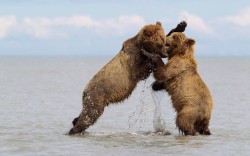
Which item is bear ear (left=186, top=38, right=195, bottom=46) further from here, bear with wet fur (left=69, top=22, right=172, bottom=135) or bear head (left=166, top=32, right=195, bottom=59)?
bear with wet fur (left=69, top=22, right=172, bottom=135)

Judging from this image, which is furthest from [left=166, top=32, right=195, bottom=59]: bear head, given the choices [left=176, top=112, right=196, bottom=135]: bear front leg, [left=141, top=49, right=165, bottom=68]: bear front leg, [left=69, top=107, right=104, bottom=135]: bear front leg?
[left=69, top=107, right=104, bottom=135]: bear front leg

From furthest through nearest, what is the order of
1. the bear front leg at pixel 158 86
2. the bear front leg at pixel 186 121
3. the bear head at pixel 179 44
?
the bear head at pixel 179 44
the bear front leg at pixel 158 86
the bear front leg at pixel 186 121

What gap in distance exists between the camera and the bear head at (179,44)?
1384 cm

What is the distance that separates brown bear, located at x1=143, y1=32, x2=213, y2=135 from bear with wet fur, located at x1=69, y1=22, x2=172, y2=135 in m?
0.24

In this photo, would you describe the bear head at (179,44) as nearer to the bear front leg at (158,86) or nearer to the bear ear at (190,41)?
the bear ear at (190,41)

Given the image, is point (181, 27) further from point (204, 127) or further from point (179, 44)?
point (204, 127)

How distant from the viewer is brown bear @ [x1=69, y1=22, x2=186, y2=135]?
1345 cm

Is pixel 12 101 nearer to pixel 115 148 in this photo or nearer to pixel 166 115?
pixel 166 115

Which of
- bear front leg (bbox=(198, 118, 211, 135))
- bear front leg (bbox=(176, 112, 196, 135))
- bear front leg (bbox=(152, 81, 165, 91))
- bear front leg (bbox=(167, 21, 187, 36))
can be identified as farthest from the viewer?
bear front leg (bbox=(167, 21, 187, 36))

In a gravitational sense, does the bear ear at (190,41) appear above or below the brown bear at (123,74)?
above

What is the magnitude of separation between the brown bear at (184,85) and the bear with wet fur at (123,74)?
240 millimetres

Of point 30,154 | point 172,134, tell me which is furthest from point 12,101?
point 30,154

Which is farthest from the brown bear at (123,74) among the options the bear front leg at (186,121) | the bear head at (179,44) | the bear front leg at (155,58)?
the bear front leg at (186,121)

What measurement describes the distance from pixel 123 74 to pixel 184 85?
1194mm
